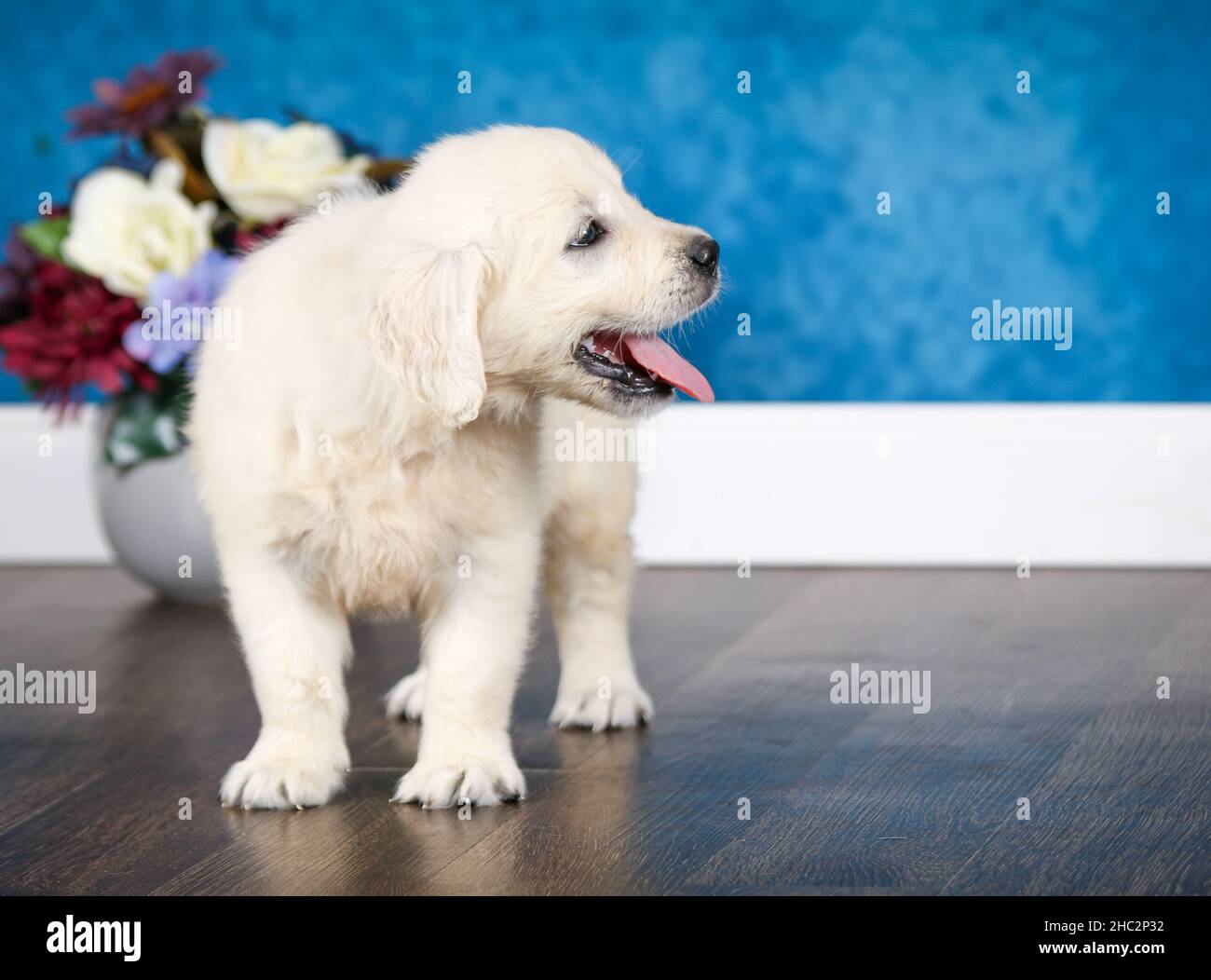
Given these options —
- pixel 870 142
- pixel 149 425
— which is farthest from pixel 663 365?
pixel 870 142

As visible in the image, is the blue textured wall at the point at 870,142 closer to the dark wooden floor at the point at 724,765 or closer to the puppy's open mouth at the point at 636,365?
the dark wooden floor at the point at 724,765

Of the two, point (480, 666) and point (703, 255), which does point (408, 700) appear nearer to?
point (480, 666)

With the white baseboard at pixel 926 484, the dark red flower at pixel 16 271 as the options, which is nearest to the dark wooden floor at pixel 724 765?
the white baseboard at pixel 926 484

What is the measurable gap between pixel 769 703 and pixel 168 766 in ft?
2.84

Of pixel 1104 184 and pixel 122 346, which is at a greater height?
pixel 1104 184

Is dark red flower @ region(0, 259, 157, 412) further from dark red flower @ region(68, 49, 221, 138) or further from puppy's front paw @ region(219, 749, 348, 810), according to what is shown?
puppy's front paw @ region(219, 749, 348, 810)

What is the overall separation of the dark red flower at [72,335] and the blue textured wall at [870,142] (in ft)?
2.29

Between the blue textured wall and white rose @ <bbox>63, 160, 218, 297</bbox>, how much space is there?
0.72 meters

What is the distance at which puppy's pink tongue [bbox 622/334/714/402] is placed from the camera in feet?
Answer: 6.72

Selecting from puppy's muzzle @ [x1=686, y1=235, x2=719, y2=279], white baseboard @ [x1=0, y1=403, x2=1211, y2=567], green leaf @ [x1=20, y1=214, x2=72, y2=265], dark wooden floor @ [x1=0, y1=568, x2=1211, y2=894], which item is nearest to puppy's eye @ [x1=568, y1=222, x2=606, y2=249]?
puppy's muzzle @ [x1=686, y1=235, x2=719, y2=279]

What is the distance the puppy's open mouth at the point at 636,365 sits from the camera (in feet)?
6.57

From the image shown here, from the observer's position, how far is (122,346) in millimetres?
3158
